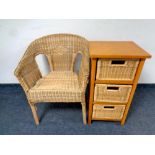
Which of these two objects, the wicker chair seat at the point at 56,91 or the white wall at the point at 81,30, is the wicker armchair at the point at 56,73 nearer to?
the wicker chair seat at the point at 56,91

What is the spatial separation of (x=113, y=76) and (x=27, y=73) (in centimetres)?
73

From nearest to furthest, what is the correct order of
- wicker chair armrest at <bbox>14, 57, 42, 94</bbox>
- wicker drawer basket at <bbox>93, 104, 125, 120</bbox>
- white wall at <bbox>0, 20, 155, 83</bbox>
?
wicker chair armrest at <bbox>14, 57, 42, 94</bbox>, wicker drawer basket at <bbox>93, 104, 125, 120</bbox>, white wall at <bbox>0, 20, 155, 83</bbox>

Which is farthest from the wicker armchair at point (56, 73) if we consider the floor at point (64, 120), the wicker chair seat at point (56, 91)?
the floor at point (64, 120)

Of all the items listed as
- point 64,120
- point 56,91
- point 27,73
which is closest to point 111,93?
point 56,91

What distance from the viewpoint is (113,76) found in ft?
3.57

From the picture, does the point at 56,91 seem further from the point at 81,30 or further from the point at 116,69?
the point at 81,30

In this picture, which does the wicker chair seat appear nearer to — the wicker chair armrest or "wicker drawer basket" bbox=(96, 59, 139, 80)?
the wicker chair armrest

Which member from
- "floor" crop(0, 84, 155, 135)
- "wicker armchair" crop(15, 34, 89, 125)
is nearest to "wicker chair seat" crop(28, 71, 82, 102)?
"wicker armchair" crop(15, 34, 89, 125)

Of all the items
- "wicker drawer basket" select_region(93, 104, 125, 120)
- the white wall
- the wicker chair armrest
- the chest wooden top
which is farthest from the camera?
Result: the white wall

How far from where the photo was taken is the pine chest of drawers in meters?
1.00

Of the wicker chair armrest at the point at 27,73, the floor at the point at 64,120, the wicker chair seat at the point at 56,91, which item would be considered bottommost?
the floor at the point at 64,120

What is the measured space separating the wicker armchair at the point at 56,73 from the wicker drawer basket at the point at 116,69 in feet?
0.37

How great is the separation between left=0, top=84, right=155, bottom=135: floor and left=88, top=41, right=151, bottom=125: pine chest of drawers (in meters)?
0.15

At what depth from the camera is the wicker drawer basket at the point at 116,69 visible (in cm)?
102
